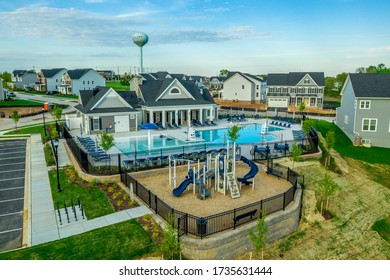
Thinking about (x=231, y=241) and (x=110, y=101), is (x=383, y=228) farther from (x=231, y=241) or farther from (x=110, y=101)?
(x=110, y=101)

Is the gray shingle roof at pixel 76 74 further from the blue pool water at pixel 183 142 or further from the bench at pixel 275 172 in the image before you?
the bench at pixel 275 172

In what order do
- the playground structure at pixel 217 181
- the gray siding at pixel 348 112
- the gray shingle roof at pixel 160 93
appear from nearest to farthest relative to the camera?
1. the playground structure at pixel 217 181
2. the gray siding at pixel 348 112
3. the gray shingle roof at pixel 160 93

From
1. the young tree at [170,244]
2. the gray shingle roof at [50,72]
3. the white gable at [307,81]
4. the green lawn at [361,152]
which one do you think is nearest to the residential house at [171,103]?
the green lawn at [361,152]

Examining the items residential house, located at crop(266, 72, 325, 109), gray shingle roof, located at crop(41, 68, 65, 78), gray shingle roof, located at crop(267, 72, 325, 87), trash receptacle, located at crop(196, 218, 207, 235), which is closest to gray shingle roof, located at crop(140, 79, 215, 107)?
trash receptacle, located at crop(196, 218, 207, 235)

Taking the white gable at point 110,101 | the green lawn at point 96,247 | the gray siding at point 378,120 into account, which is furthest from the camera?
the white gable at point 110,101

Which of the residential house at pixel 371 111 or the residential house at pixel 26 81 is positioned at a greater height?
the residential house at pixel 26 81

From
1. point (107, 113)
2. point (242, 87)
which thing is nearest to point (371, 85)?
point (107, 113)

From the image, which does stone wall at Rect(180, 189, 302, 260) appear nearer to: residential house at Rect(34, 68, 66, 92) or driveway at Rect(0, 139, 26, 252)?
driveway at Rect(0, 139, 26, 252)
